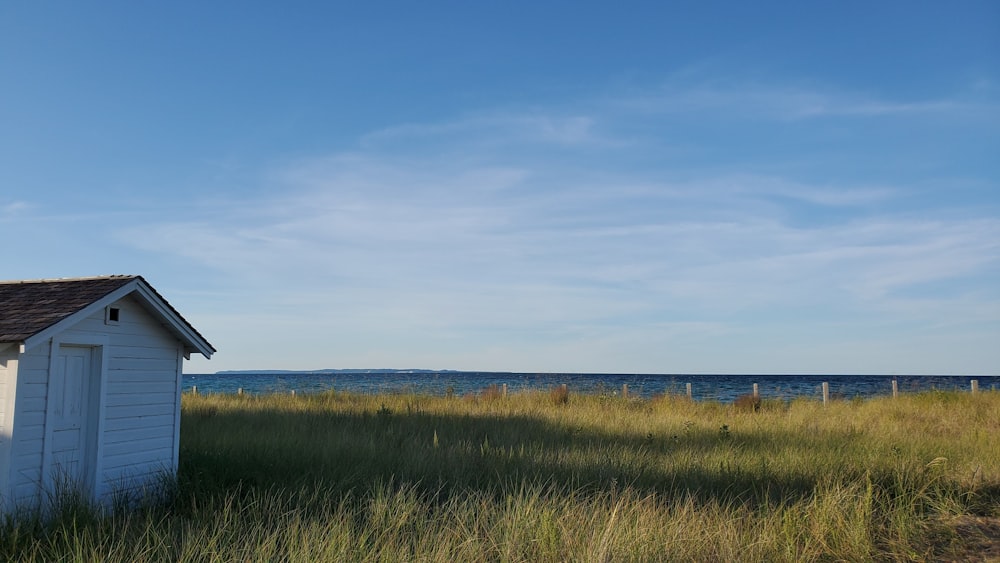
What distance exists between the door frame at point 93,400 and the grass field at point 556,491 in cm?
74

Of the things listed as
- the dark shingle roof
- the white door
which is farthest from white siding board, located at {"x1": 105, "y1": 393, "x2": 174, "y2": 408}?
the dark shingle roof

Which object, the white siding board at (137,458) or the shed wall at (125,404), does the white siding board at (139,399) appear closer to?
the shed wall at (125,404)

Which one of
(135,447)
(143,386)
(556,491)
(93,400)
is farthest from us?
(143,386)

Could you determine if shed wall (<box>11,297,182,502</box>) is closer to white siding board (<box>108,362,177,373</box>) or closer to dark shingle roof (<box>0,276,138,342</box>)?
white siding board (<box>108,362,177,373</box>)

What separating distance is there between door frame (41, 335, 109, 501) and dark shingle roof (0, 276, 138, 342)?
1.35 feet

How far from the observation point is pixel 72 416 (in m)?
9.56

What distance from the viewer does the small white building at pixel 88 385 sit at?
341 inches

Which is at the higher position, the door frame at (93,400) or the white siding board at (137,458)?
the door frame at (93,400)

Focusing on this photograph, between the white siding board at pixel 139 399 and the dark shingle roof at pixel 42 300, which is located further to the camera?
the white siding board at pixel 139 399

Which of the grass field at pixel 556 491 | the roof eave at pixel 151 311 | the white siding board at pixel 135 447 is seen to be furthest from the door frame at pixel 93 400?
the grass field at pixel 556 491

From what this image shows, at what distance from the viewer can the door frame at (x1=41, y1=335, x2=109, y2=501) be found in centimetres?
919

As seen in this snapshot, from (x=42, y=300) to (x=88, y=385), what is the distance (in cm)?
132

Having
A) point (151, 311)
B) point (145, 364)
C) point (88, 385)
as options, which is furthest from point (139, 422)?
point (151, 311)

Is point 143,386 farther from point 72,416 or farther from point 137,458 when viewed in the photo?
point 72,416
